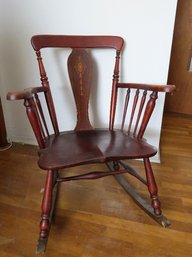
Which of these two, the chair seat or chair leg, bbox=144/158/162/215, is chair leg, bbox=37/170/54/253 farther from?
chair leg, bbox=144/158/162/215

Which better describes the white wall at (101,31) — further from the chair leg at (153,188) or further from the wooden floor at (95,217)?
the chair leg at (153,188)

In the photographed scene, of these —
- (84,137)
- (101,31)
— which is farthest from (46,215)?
(101,31)

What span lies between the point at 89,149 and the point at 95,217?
38cm

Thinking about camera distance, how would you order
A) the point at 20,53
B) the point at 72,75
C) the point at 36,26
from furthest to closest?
1. the point at 20,53
2. the point at 36,26
3. the point at 72,75

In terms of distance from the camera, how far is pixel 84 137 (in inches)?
44.1

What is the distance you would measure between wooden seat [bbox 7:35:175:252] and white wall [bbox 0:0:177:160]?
11cm

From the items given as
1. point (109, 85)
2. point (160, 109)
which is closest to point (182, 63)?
point (160, 109)

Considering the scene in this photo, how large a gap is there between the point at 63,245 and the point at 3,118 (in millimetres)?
1049

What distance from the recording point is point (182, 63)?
2.05 metres

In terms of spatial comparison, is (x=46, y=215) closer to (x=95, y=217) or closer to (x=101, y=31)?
(x=95, y=217)

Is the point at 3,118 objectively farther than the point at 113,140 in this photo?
Yes

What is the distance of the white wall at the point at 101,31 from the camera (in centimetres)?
120

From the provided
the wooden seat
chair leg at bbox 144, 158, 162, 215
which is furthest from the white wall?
chair leg at bbox 144, 158, 162, 215

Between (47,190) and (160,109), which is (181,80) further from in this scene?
(47,190)
